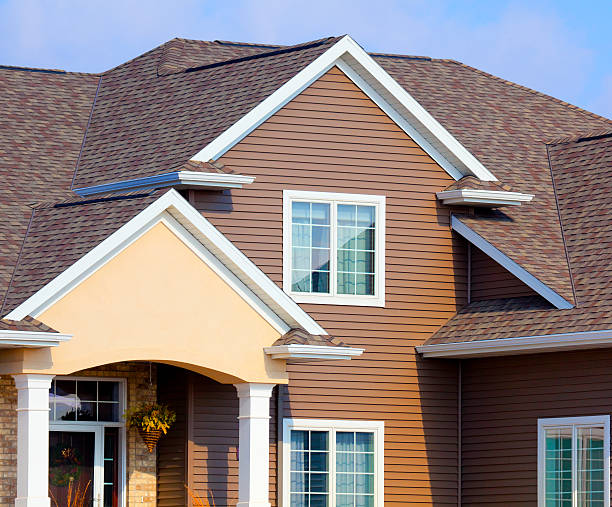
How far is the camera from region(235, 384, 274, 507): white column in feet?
60.8

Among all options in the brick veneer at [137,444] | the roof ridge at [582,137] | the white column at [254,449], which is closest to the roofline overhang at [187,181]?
the brick veneer at [137,444]

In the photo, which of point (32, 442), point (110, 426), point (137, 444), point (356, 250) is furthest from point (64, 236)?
point (356, 250)

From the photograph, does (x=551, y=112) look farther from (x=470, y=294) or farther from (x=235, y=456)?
(x=235, y=456)

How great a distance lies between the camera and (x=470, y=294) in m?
22.0

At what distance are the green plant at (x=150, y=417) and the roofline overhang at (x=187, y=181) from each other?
312 centimetres

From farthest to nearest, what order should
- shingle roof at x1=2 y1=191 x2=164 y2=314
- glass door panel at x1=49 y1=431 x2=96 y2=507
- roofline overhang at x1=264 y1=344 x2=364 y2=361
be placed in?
glass door panel at x1=49 y1=431 x2=96 y2=507, roofline overhang at x1=264 y1=344 x2=364 y2=361, shingle roof at x1=2 y1=191 x2=164 y2=314

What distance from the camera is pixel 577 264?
69.5ft

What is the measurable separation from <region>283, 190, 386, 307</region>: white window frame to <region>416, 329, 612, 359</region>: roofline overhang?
3.71ft

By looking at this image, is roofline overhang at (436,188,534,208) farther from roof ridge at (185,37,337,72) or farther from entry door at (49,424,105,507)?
entry door at (49,424,105,507)

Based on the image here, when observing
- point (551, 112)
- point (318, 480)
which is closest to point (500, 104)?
point (551, 112)

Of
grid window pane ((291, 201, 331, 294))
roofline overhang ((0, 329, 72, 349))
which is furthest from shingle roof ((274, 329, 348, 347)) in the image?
roofline overhang ((0, 329, 72, 349))

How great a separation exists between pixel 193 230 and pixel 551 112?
9990mm

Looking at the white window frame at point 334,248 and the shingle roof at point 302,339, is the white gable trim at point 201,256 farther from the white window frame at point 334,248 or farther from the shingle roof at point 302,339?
the white window frame at point 334,248

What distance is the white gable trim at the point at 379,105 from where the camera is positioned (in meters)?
20.9
